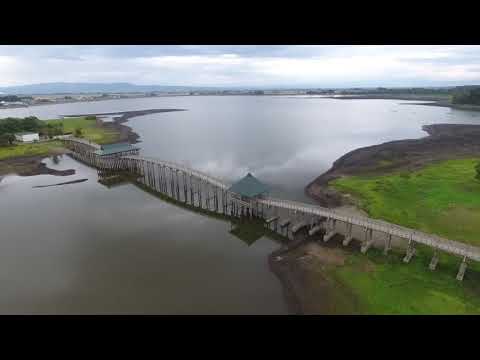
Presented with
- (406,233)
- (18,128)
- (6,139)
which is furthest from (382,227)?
(18,128)

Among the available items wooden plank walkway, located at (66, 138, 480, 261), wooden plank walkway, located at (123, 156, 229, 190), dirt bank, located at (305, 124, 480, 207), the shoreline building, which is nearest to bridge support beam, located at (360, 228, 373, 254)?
wooden plank walkway, located at (66, 138, 480, 261)

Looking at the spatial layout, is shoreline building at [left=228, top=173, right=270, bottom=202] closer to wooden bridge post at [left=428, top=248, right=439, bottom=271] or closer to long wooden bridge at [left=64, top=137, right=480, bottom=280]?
long wooden bridge at [left=64, top=137, right=480, bottom=280]

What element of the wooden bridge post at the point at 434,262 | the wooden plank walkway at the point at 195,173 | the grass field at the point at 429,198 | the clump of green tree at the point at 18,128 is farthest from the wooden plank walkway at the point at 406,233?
the clump of green tree at the point at 18,128

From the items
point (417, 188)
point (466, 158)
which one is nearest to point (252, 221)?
point (417, 188)

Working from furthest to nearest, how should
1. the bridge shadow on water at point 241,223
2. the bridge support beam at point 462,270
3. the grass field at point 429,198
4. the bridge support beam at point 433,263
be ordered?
the bridge shadow on water at point 241,223 < the grass field at point 429,198 < the bridge support beam at point 433,263 < the bridge support beam at point 462,270

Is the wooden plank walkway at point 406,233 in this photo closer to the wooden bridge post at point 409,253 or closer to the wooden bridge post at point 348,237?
the wooden bridge post at point 409,253

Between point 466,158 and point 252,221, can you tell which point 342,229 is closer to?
point 252,221
